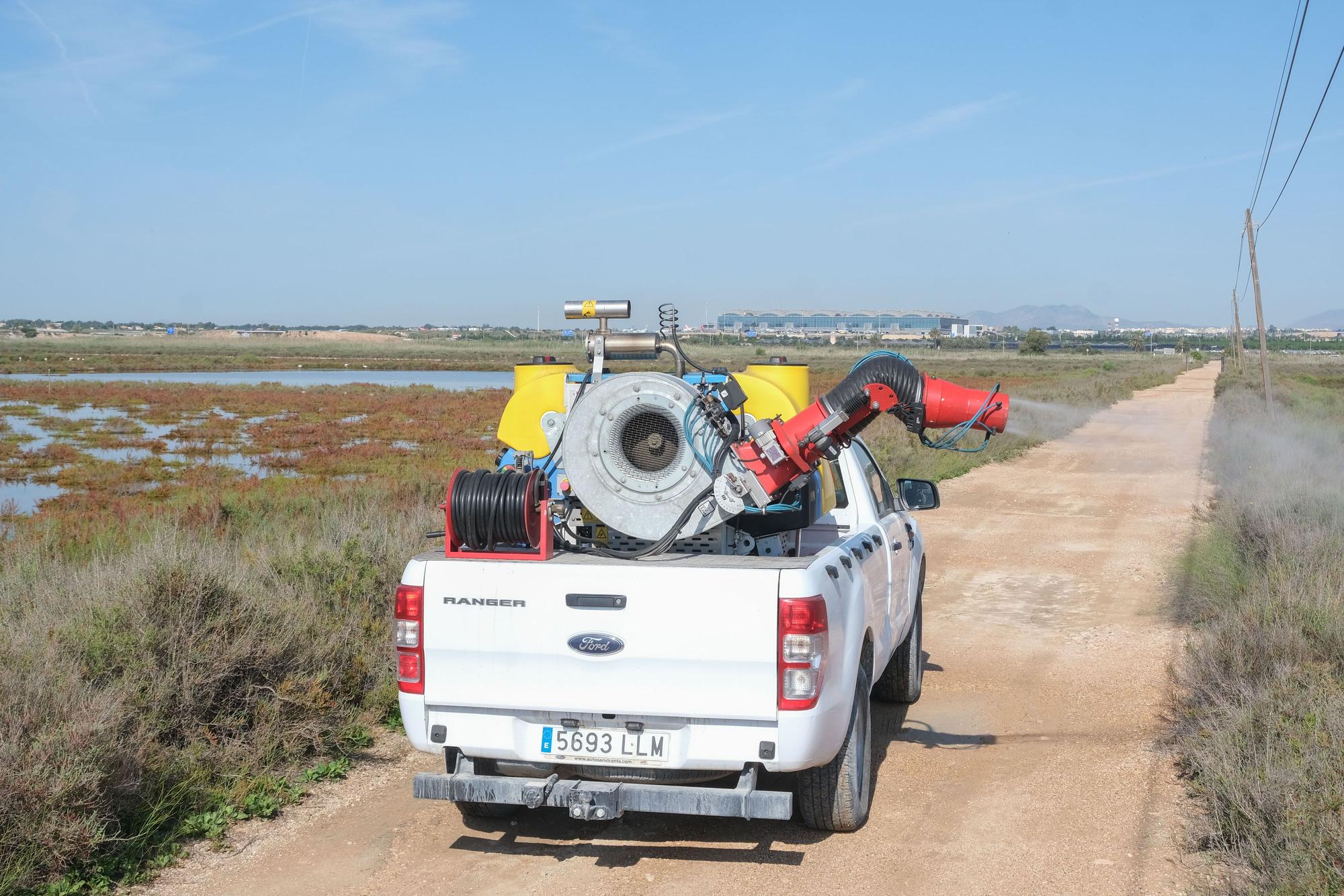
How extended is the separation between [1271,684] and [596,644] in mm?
4154

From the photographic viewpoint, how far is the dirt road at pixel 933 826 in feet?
17.7

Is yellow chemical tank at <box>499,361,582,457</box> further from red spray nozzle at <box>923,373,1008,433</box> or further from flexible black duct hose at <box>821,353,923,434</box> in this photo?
red spray nozzle at <box>923,373,1008,433</box>

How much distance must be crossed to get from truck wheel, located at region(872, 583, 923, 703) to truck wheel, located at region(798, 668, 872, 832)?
2.11 metres

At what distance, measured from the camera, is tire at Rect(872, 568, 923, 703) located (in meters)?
8.08

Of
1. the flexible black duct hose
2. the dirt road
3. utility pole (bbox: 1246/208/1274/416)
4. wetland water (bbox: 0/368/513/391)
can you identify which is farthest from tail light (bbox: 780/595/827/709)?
wetland water (bbox: 0/368/513/391)

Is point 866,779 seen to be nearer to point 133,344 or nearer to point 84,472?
point 84,472

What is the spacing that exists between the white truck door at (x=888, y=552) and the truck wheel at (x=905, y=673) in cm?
33

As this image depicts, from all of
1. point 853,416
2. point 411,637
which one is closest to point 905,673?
point 853,416

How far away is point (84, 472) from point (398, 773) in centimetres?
2300

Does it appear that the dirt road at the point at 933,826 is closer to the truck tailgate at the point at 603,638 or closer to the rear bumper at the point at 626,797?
the rear bumper at the point at 626,797

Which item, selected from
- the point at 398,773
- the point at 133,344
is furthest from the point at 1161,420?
the point at 133,344

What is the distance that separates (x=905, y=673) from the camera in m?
8.14

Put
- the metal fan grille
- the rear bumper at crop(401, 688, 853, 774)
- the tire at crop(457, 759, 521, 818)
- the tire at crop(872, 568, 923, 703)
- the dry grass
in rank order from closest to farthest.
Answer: the dry grass < the rear bumper at crop(401, 688, 853, 774) < the metal fan grille < the tire at crop(457, 759, 521, 818) < the tire at crop(872, 568, 923, 703)

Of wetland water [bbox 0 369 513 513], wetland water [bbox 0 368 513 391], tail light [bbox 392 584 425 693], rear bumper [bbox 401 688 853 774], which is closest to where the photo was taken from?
rear bumper [bbox 401 688 853 774]
